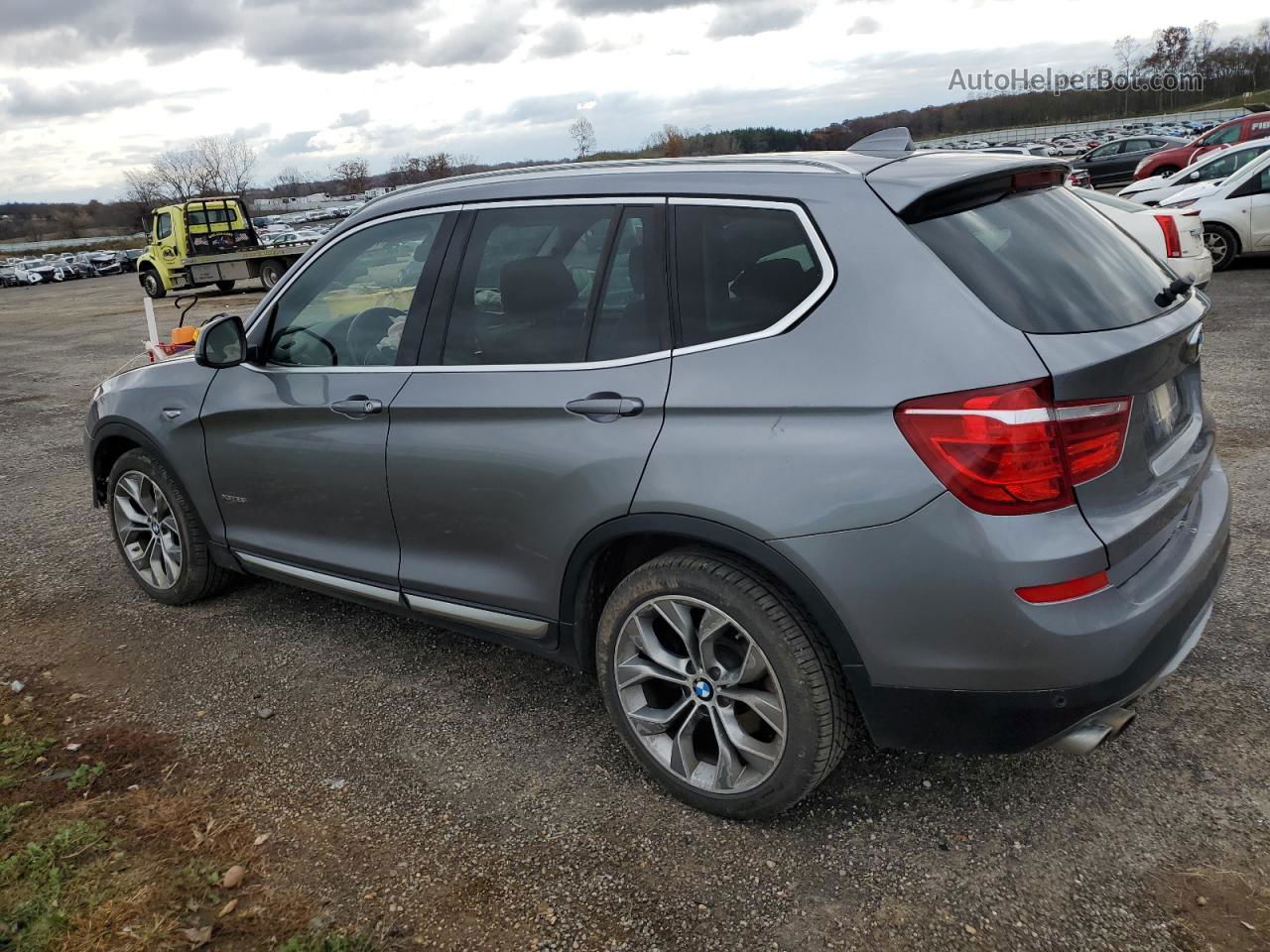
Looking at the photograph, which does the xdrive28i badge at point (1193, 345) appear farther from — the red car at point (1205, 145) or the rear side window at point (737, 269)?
the red car at point (1205, 145)

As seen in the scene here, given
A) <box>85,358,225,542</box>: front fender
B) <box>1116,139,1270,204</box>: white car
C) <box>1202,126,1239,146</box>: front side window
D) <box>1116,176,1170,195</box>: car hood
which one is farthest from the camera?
<box>1202,126,1239,146</box>: front side window

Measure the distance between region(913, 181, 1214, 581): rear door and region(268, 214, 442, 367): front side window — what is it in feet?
5.97

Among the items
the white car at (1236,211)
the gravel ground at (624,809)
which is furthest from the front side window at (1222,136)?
the gravel ground at (624,809)

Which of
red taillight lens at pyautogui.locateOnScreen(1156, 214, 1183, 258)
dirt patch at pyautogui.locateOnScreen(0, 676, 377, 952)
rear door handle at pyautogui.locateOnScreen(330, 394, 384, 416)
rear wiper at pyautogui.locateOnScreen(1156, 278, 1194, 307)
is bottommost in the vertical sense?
dirt patch at pyautogui.locateOnScreen(0, 676, 377, 952)

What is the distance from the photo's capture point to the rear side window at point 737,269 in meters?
2.53

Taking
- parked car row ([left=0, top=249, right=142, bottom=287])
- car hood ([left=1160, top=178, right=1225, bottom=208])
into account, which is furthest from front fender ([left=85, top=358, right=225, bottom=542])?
parked car row ([left=0, top=249, right=142, bottom=287])

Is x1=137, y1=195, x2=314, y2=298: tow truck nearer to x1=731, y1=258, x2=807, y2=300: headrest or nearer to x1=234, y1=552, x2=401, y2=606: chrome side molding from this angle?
x1=234, y1=552, x2=401, y2=606: chrome side molding

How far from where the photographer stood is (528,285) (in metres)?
3.07

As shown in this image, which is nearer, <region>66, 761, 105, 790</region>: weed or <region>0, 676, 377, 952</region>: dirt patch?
<region>0, 676, 377, 952</region>: dirt patch

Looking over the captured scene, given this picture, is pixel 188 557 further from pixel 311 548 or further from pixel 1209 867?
pixel 1209 867

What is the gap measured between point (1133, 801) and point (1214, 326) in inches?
340

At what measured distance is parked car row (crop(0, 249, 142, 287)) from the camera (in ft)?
156

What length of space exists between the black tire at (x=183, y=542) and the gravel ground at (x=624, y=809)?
163 mm

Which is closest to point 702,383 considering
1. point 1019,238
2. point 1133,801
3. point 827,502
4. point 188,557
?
point 827,502
